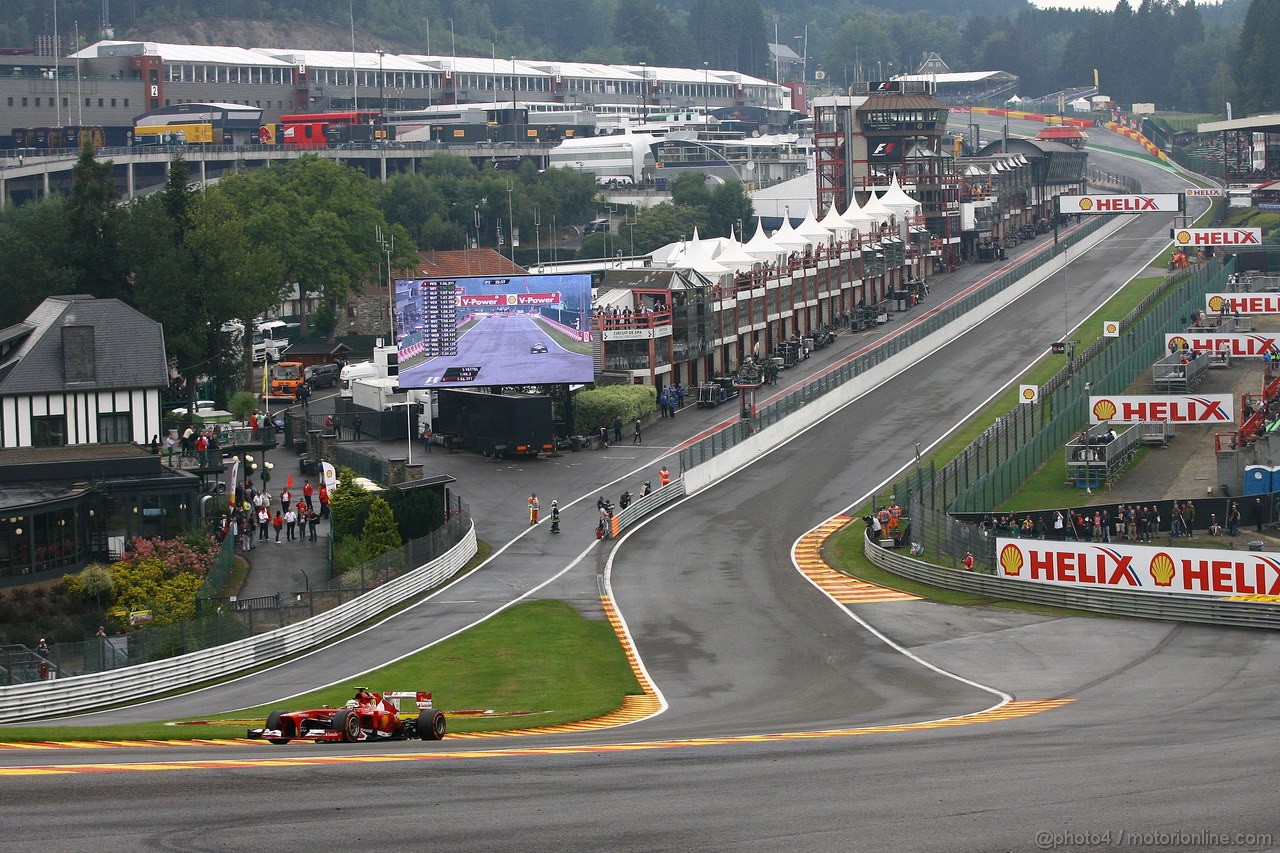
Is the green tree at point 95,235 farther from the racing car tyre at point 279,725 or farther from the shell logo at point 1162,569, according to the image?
the racing car tyre at point 279,725

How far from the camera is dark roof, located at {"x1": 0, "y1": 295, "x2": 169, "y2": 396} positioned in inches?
2854

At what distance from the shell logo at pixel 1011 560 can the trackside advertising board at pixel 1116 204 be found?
101838mm

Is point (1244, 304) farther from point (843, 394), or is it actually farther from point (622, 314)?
point (622, 314)

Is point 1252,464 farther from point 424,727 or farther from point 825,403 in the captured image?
point 424,727

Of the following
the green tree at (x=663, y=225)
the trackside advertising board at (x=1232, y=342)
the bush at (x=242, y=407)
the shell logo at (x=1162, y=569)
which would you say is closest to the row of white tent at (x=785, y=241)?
the trackside advertising board at (x=1232, y=342)

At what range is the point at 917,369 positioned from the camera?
352 ft

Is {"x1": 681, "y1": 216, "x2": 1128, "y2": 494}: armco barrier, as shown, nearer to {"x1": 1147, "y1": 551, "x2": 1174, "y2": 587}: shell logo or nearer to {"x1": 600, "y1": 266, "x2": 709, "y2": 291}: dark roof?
{"x1": 600, "y1": 266, "x2": 709, "y2": 291}: dark roof

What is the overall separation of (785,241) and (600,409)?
1755 inches

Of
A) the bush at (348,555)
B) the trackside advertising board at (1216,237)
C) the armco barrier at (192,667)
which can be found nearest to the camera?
the armco barrier at (192,667)

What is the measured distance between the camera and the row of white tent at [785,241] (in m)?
116

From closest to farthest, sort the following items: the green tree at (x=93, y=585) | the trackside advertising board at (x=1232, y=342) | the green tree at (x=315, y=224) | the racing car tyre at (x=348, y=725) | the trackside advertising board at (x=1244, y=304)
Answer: the racing car tyre at (x=348, y=725), the green tree at (x=93, y=585), the trackside advertising board at (x=1232, y=342), the trackside advertising board at (x=1244, y=304), the green tree at (x=315, y=224)

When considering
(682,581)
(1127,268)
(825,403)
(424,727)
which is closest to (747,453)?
(825,403)

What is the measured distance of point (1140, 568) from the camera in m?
52.4

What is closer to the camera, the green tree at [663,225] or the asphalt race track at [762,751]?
the asphalt race track at [762,751]
